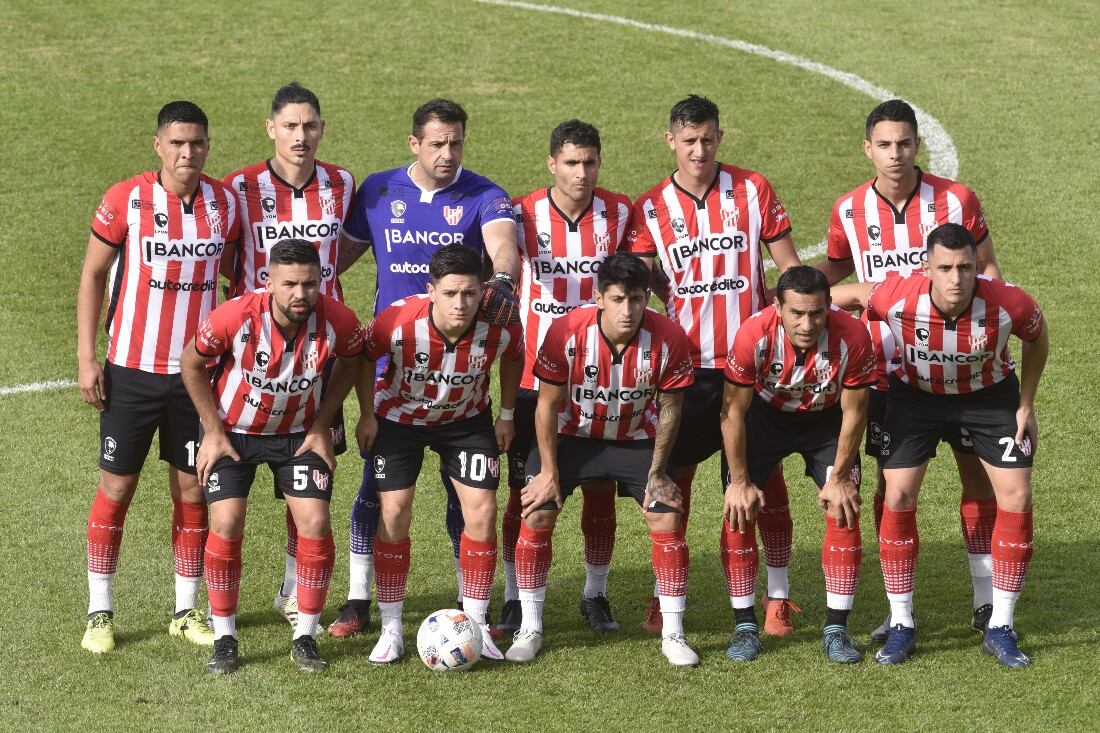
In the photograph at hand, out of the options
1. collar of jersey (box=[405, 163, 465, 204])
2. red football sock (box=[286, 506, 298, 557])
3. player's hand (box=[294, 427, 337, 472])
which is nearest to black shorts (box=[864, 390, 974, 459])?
collar of jersey (box=[405, 163, 465, 204])

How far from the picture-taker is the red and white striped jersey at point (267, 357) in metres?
7.11

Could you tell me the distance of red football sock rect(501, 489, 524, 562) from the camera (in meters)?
8.09

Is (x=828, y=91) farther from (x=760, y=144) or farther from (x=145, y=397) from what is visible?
(x=145, y=397)

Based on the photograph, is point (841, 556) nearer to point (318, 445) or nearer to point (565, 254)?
point (565, 254)

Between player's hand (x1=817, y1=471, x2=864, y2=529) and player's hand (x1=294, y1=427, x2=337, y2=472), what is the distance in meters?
2.37

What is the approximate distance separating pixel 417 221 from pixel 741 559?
93.1 inches

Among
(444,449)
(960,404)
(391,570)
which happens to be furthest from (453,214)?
(960,404)

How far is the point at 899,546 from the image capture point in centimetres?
744

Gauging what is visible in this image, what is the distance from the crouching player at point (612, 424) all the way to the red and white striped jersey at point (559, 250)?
0.50 meters

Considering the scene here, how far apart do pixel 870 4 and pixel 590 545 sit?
39.8ft

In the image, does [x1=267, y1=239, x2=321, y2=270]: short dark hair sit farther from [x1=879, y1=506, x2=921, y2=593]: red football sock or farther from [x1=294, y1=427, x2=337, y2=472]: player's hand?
[x1=879, y1=506, x2=921, y2=593]: red football sock

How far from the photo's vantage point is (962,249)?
7.04 m

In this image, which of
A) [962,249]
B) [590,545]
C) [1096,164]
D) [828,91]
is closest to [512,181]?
[828,91]

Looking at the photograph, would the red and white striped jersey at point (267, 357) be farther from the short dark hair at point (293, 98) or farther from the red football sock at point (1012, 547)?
the red football sock at point (1012, 547)
